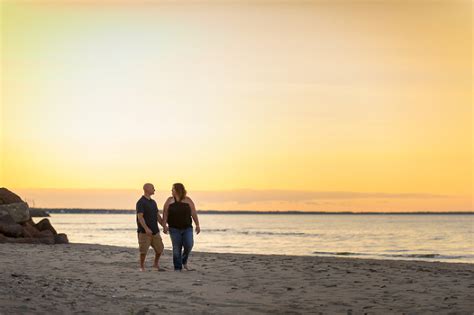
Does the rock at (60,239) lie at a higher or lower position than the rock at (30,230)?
lower

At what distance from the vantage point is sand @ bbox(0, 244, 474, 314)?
34.9 feet

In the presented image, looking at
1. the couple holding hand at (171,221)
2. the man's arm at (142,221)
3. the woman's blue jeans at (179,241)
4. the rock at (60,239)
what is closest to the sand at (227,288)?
the woman's blue jeans at (179,241)

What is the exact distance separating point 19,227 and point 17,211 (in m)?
1.94

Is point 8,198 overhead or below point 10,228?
overhead

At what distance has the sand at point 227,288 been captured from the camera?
10641 millimetres

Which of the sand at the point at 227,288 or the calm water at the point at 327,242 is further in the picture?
the calm water at the point at 327,242

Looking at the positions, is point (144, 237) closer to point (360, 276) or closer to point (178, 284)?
point (178, 284)

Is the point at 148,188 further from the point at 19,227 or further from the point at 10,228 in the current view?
the point at 19,227

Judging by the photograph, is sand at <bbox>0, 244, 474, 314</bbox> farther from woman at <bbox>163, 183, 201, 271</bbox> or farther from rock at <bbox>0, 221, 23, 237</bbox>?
rock at <bbox>0, 221, 23, 237</bbox>

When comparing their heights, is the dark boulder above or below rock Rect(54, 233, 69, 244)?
above

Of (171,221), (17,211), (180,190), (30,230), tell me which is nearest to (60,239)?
(30,230)

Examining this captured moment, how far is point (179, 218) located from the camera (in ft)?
53.1

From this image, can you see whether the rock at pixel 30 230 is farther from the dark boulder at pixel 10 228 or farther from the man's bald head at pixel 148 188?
the man's bald head at pixel 148 188

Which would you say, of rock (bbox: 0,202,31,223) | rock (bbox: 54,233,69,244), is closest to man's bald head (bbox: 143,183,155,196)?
rock (bbox: 54,233,69,244)
